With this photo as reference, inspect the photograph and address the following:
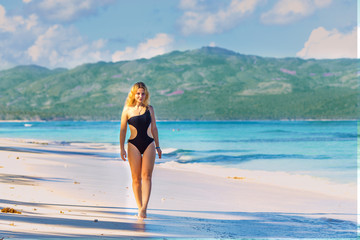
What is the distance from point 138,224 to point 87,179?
7.93m

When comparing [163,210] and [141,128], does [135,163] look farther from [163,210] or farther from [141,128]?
[163,210]

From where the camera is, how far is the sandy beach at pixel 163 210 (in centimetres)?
796

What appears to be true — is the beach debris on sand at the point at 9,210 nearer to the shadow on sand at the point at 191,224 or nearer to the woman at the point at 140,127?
the shadow on sand at the point at 191,224

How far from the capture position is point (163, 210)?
10.5m

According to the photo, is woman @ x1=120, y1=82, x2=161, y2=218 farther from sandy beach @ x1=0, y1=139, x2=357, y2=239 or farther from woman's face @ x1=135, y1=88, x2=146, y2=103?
sandy beach @ x1=0, y1=139, x2=357, y2=239

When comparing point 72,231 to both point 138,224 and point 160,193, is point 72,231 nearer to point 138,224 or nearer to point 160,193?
point 138,224

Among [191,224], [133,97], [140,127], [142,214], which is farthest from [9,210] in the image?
[191,224]

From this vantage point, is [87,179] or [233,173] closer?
[87,179]

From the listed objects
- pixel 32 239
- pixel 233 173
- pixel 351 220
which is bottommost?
pixel 32 239

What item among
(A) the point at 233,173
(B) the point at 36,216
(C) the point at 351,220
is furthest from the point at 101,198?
(A) the point at 233,173

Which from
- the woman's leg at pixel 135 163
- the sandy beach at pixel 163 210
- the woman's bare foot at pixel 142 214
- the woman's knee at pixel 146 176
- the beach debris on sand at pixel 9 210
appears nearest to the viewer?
the sandy beach at pixel 163 210

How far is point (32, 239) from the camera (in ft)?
22.2

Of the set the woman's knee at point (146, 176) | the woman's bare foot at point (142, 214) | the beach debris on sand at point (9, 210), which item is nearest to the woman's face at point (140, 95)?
the woman's knee at point (146, 176)

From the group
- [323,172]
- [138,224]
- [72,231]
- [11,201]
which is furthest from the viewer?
[323,172]
